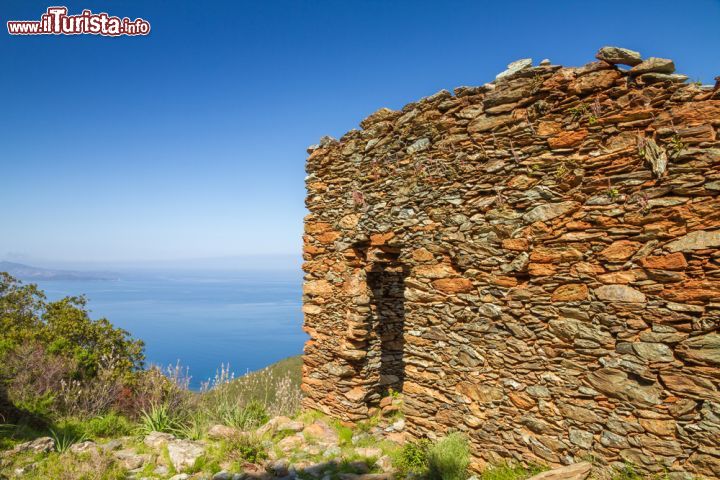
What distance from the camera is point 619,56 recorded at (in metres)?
3.94

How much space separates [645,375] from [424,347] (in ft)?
8.71

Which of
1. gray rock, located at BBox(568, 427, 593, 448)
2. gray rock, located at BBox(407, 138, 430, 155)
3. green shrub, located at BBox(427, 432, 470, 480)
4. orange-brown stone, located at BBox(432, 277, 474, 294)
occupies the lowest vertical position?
green shrub, located at BBox(427, 432, 470, 480)

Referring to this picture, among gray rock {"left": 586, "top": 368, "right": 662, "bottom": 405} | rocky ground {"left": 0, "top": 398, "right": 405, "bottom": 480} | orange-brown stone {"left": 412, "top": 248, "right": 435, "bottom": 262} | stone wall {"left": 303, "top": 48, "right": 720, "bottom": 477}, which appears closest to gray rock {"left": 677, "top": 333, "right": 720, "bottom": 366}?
stone wall {"left": 303, "top": 48, "right": 720, "bottom": 477}

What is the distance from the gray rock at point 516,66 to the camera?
4668 mm

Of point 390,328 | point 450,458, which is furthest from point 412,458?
point 390,328

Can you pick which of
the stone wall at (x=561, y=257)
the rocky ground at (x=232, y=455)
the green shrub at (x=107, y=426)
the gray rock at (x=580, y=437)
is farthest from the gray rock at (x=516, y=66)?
the green shrub at (x=107, y=426)

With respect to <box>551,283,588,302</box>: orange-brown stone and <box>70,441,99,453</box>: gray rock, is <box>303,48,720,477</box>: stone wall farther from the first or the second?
<box>70,441,99,453</box>: gray rock

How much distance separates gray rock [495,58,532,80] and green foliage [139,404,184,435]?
25.8 feet

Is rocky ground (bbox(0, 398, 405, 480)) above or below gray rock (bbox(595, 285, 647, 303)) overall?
below

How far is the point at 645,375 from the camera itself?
3760 millimetres

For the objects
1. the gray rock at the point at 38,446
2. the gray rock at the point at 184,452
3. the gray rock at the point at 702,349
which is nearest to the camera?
the gray rock at the point at 702,349

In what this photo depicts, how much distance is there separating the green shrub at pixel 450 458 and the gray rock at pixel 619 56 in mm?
4693

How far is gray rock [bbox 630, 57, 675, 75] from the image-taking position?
147 inches

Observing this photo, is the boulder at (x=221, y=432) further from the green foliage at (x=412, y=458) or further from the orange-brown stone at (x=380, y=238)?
the orange-brown stone at (x=380, y=238)
